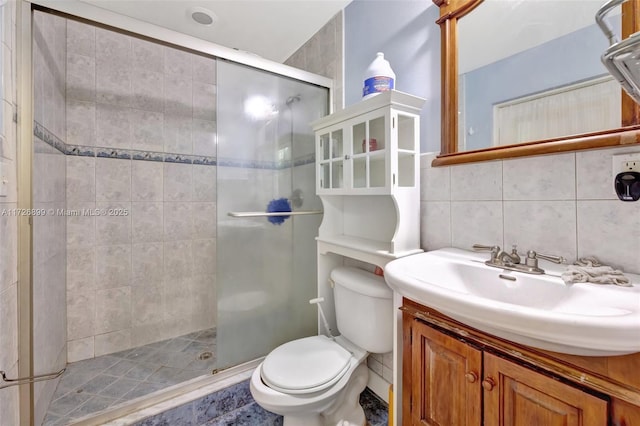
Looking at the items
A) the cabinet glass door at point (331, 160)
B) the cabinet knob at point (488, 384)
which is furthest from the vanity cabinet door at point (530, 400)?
the cabinet glass door at point (331, 160)

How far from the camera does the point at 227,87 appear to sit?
1456mm

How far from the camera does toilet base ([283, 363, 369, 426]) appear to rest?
3.72ft

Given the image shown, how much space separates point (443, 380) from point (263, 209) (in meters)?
1.18

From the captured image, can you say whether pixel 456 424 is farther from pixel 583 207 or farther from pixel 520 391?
pixel 583 207

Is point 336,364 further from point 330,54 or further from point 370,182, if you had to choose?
point 330,54

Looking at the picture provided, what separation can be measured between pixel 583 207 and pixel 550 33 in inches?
21.9

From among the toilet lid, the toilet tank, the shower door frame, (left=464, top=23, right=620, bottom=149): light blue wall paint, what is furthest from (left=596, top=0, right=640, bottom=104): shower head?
the shower door frame

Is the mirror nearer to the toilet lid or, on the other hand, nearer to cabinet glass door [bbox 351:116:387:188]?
cabinet glass door [bbox 351:116:387:188]

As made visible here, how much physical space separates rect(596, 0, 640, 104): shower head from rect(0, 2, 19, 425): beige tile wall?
5.22 feet

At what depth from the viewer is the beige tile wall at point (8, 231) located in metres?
0.88

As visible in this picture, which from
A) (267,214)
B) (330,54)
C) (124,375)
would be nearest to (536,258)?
(267,214)

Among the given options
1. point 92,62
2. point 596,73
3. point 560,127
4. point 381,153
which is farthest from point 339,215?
point 92,62

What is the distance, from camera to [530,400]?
60cm

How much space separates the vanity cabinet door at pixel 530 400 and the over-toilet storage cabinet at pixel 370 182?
1.16ft
